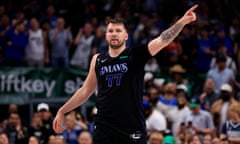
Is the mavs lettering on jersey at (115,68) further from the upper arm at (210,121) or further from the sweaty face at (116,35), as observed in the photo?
the upper arm at (210,121)

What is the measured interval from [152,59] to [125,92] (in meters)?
10.5

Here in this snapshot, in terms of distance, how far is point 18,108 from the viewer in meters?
17.0

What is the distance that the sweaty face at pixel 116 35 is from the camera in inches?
286

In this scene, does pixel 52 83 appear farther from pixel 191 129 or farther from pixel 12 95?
pixel 191 129

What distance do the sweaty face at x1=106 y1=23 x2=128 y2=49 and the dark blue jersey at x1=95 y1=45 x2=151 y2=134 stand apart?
13 cm

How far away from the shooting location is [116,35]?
7258 millimetres

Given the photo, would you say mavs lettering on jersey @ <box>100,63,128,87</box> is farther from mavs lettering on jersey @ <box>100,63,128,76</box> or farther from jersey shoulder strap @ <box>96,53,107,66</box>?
jersey shoulder strap @ <box>96,53,107,66</box>

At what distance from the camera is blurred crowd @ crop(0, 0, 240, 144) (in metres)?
14.3

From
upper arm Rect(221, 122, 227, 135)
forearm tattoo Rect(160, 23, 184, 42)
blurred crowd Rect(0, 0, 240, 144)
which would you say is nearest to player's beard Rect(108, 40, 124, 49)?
forearm tattoo Rect(160, 23, 184, 42)

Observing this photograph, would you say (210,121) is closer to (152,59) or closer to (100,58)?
(152,59)

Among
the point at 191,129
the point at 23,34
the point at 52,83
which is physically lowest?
the point at 191,129

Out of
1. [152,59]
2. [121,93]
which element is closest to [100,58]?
[121,93]

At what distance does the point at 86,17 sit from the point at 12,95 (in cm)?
346

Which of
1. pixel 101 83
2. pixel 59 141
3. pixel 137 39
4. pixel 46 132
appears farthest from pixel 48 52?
pixel 101 83
